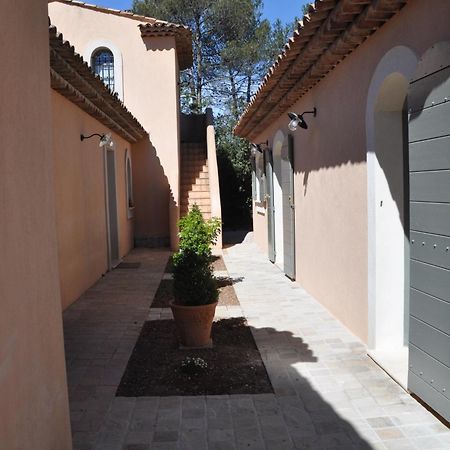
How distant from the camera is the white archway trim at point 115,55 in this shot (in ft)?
49.4

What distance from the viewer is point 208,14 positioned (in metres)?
24.1

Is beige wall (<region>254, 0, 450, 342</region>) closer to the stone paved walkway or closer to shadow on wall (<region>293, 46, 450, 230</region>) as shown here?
shadow on wall (<region>293, 46, 450, 230</region>)

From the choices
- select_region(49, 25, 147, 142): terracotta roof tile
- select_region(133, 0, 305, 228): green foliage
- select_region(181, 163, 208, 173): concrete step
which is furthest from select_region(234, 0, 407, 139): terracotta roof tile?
select_region(133, 0, 305, 228): green foliage

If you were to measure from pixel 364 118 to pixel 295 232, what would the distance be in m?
3.88

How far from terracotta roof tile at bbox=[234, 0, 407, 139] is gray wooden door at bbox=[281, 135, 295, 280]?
2.95ft

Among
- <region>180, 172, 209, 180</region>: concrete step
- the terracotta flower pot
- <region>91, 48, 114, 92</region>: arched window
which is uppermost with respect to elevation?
<region>91, 48, 114, 92</region>: arched window

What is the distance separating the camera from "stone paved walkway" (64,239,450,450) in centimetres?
336

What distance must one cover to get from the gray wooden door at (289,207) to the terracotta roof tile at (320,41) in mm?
898

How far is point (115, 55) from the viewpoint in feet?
49.7

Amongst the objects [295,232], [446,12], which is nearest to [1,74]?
[446,12]

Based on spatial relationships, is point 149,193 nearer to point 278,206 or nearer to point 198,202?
point 198,202

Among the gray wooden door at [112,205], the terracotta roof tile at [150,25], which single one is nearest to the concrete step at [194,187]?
the gray wooden door at [112,205]

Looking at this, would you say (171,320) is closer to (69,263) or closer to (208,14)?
(69,263)

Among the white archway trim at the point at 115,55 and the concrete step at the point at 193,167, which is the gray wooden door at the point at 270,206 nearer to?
the concrete step at the point at 193,167
